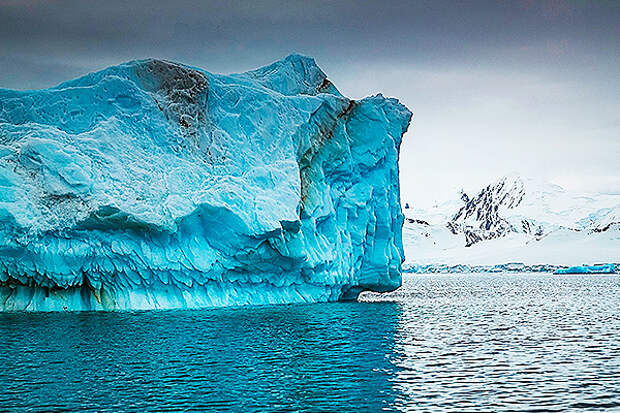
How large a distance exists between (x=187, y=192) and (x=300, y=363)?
11304mm

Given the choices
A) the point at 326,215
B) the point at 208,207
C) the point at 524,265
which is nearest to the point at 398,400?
the point at 208,207

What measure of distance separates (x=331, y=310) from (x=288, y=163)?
237 inches

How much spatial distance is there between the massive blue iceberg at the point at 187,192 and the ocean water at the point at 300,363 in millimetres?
1827

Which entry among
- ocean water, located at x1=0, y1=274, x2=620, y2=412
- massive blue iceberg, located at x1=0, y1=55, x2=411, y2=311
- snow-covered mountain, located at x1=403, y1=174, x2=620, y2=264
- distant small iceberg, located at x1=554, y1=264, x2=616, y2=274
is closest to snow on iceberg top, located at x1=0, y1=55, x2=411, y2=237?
massive blue iceberg, located at x1=0, y1=55, x2=411, y2=311

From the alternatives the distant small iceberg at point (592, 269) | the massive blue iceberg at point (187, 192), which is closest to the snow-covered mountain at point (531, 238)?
the distant small iceberg at point (592, 269)

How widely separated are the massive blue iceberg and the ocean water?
1.83 meters

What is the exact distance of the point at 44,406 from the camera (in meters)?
10.7

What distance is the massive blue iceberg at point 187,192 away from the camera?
906 inches

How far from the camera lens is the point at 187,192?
968 inches

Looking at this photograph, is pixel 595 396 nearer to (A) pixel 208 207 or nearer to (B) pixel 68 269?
(A) pixel 208 207

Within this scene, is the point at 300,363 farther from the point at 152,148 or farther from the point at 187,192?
the point at 152,148

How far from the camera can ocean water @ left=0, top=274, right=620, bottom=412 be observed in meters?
11.3

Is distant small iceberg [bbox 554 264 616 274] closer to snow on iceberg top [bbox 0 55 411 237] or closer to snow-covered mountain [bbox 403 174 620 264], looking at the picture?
snow-covered mountain [bbox 403 174 620 264]

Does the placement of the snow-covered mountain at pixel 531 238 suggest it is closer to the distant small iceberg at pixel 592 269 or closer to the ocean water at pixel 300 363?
the distant small iceberg at pixel 592 269
